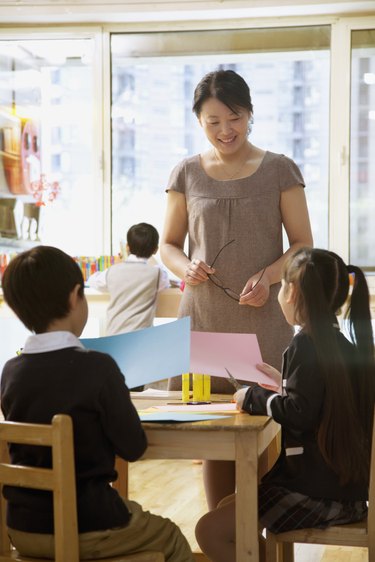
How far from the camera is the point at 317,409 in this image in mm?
1922

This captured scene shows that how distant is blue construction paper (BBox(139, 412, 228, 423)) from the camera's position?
5.99 feet

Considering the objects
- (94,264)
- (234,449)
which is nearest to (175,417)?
(234,449)

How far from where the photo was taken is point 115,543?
170 centimetres

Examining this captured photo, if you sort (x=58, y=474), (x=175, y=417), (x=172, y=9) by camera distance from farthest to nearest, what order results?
1. (x=172, y=9)
2. (x=175, y=417)
3. (x=58, y=474)

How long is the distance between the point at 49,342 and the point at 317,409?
24.3 inches

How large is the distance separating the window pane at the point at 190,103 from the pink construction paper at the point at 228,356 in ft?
10.1

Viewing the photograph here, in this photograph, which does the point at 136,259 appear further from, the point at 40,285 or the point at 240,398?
the point at 40,285

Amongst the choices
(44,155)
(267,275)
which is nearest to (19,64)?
(44,155)

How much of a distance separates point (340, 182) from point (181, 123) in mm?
1008

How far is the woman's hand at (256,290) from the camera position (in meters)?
2.28

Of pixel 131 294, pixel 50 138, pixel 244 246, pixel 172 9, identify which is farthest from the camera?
pixel 50 138

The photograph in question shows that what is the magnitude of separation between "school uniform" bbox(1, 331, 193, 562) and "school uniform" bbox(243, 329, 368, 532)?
1.15 ft

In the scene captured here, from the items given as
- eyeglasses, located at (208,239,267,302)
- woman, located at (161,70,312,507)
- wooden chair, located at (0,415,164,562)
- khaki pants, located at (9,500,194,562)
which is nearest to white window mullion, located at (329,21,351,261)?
woman, located at (161,70,312,507)

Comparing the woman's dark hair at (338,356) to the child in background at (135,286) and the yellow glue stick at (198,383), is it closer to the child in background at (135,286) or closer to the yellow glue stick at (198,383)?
the yellow glue stick at (198,383)
